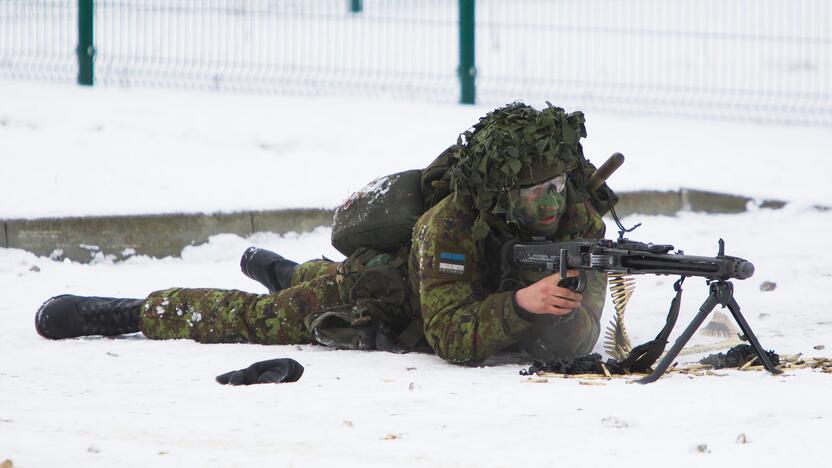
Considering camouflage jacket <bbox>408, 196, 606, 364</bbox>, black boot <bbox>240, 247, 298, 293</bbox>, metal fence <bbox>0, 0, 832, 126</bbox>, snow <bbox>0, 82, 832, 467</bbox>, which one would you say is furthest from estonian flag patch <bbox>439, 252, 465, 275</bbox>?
metal fence <bbox>0, 0, 832, 126</bbox>

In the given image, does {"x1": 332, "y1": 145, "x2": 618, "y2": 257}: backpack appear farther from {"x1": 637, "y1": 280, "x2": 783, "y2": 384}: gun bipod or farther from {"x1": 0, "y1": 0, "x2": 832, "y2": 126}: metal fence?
{"x1": 0, "y1": 0, "x2": 832, "y2": 126}: metal fence

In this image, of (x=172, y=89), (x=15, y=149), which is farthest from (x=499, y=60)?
(x=15, y=149)

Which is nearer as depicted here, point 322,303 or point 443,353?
point 443,353

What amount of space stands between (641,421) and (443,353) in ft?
3.81

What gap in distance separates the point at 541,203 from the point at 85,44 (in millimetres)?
6520

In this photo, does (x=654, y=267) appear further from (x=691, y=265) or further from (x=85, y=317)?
(x=85, y=317)

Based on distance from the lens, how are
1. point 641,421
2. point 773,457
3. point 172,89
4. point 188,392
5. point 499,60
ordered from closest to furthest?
point 773,457
point 641,421
point 188,392
point 172,89
point 499,60

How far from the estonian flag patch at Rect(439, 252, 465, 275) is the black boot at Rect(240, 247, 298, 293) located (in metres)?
1.30

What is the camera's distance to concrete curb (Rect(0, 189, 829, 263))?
7.18 metres

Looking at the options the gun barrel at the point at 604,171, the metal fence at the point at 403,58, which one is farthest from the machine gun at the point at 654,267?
the metal fence at the point at 403,58

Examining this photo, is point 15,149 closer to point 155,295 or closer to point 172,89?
point 172,89

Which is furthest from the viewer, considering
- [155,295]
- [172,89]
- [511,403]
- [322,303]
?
[172,89]

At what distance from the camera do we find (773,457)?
3027 millimetres

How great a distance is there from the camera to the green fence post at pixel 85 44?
975 cm
